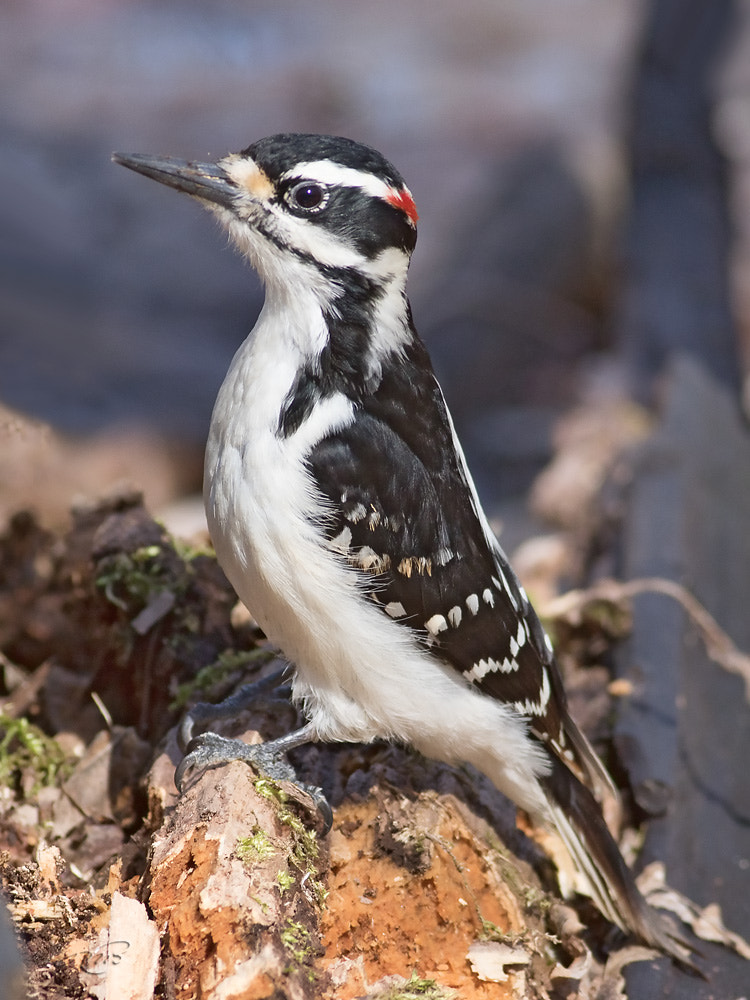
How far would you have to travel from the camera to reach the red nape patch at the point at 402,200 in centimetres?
311

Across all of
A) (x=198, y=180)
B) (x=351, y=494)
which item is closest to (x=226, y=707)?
(x=351, y=494)

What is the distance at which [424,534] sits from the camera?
3.20m

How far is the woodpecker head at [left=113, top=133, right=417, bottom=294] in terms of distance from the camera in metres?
3.06

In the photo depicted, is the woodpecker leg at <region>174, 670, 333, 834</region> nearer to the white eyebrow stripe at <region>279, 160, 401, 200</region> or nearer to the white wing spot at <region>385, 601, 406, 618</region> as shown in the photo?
the white wing spot at <region>385, 601, 406, 618</region>

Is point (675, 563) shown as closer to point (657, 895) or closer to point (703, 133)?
point (657, 895)

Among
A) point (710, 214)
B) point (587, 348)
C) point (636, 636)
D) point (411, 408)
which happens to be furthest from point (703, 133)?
point (411, 408)

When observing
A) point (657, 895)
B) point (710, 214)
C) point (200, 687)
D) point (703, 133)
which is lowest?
point (657, 895)

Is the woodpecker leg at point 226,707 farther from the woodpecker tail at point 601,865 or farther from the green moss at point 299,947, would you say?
the woodpecker tail at point 601,865

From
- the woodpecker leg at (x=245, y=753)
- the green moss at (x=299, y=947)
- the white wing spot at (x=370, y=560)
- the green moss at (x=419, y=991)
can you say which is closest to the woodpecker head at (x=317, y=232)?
the white wing spot at (x=370, y=560)

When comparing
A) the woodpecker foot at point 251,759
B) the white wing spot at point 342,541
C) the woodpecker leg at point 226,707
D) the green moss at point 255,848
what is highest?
the white wing spot at point 342,541

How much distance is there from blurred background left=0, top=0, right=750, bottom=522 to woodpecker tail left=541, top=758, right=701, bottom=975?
253 cm

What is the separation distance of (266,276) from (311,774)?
1500 mm

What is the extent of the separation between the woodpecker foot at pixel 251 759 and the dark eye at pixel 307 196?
1.53 m

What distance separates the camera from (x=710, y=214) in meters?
8.18
